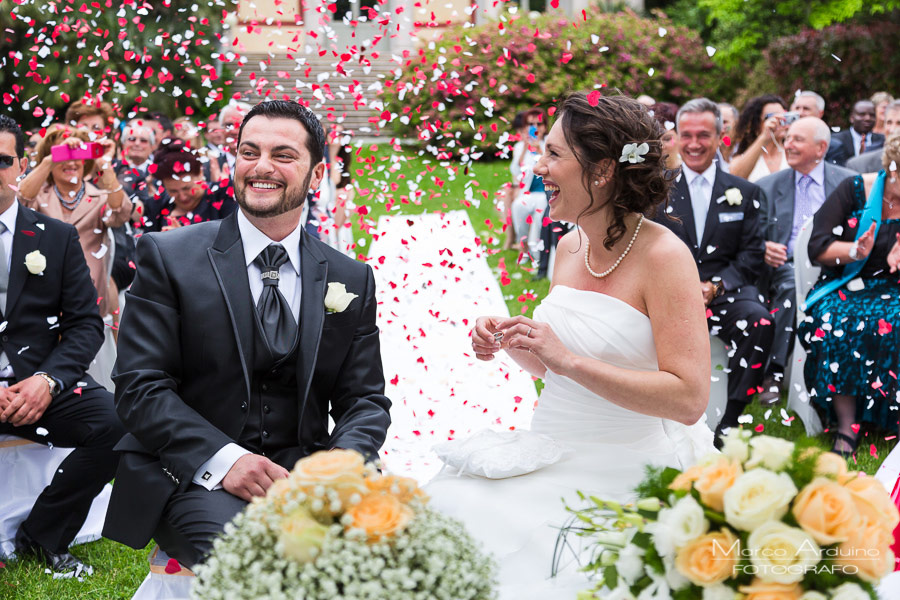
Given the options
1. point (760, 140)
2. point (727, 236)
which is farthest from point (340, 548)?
point (760, 140)

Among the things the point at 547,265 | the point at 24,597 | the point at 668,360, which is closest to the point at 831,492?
the point at 668,360

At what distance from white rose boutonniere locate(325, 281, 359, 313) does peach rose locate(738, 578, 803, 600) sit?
5.95ft

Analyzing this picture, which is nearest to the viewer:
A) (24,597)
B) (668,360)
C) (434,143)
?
(668,360)

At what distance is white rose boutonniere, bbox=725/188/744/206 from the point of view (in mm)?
5898

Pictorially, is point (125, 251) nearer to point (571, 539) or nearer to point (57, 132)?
point (57, 132)

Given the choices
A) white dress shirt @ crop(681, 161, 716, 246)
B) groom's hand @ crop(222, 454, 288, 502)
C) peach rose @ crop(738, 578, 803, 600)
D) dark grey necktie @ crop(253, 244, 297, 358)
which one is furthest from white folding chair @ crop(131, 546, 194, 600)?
white dress shirt @ crop(681, 161, 716, 246)

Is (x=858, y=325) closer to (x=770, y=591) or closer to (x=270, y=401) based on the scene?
(x=270, y=401)

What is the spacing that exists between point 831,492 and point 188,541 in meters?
1.94

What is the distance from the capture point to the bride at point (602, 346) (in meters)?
2.92

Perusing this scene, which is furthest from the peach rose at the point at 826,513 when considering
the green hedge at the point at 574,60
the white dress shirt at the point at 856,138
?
the green hedge at the point at 574,60

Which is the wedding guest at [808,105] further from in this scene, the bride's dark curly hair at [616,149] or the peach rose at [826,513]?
the peach rose at [826,513]

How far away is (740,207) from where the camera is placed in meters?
5.95

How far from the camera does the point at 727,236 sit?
594cm

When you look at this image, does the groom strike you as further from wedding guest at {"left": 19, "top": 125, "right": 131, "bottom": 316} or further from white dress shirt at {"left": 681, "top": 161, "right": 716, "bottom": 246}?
white dress shirt at {"left": 681, "top": 161, "right": 716, "bottom": 246}
